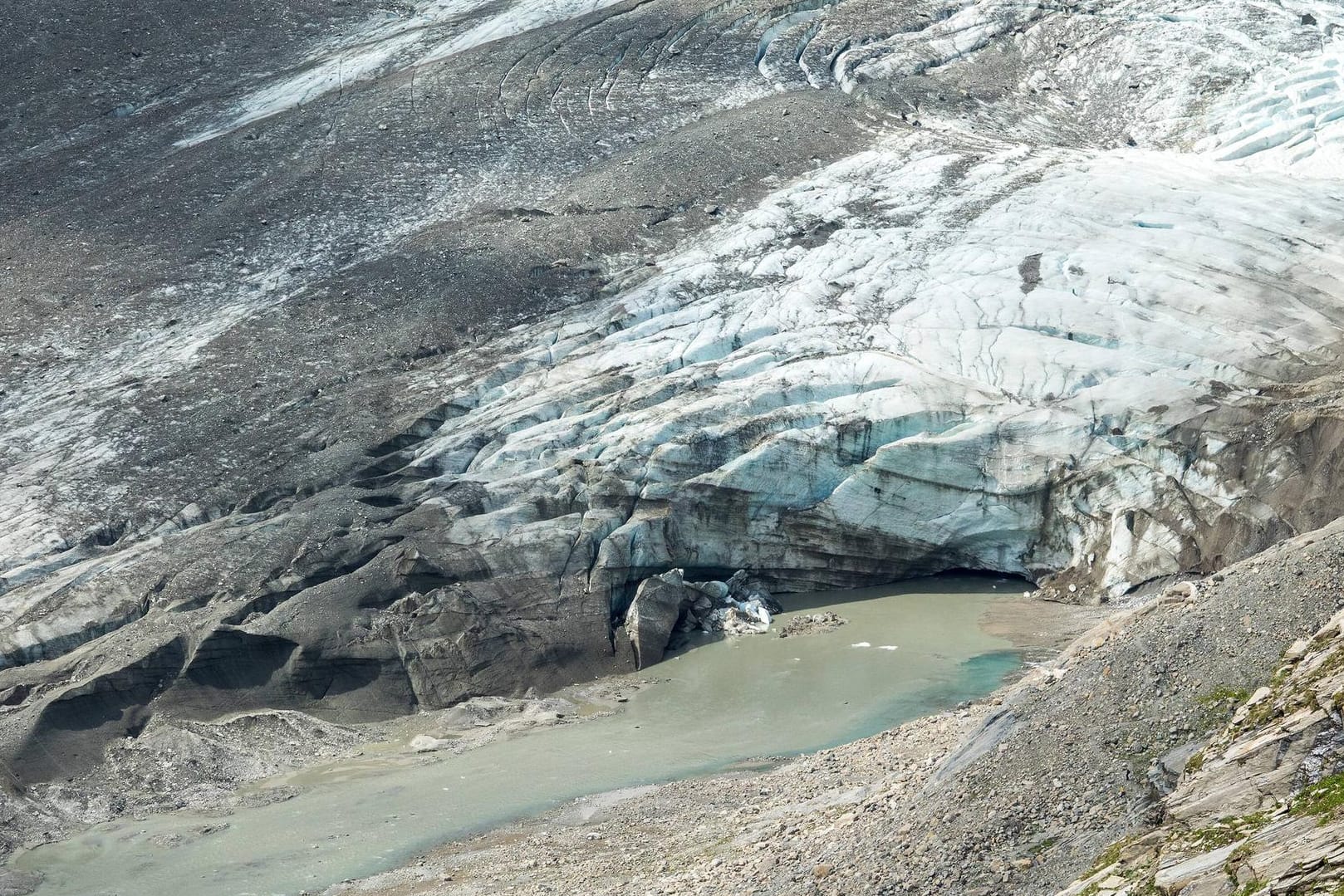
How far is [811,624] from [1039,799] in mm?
12267

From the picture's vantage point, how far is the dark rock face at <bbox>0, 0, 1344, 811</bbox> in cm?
2070

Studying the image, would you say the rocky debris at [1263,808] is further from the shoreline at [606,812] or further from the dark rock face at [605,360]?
the dark rock face at [605,360]

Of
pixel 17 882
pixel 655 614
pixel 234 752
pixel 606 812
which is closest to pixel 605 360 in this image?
pixel 655 614

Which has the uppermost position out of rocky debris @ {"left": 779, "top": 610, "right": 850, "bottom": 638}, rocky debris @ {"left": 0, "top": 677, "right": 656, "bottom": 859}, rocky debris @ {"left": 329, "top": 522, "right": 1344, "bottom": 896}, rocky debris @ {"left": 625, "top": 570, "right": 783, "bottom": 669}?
rocky debris @ {"left": 329, "top": 522, "right": 1344, "bottom": 896}

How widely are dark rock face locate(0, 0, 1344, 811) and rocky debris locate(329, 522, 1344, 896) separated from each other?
7.44m

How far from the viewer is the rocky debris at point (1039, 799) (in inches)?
350

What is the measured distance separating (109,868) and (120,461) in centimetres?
953

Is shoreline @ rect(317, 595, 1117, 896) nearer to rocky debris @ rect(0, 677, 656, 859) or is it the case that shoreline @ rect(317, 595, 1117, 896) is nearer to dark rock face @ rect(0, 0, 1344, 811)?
Result: rocky debris @ rect(0, 677, 656, 859)

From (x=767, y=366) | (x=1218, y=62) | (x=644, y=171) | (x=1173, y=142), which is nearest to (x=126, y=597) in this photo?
(x=767, y=366)

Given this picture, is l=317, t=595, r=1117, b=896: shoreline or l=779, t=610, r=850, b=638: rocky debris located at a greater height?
l=317, t=595, r=1117, b=896: shoreline

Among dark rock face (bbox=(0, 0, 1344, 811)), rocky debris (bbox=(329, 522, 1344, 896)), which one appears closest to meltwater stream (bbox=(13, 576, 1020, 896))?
rocky debris (bbox=(329, 522, 1344, 896))

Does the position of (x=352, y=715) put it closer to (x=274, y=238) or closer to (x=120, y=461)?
(x=120, y=461)

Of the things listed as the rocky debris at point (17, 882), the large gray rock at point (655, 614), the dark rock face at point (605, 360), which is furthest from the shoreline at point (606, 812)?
the dark rock face at point (605, 360)

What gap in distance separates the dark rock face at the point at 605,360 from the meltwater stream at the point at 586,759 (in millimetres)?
1828
